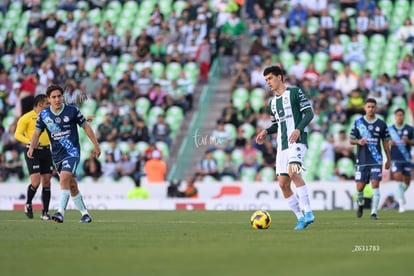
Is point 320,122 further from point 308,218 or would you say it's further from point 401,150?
point 308,218

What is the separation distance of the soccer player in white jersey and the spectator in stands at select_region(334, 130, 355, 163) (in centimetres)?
1315

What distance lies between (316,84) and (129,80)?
→ 6.18 meters

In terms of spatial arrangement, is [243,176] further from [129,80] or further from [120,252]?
[120,252]

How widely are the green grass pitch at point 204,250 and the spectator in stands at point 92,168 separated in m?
13.3

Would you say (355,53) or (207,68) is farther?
(207,68)

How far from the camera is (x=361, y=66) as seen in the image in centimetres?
3194

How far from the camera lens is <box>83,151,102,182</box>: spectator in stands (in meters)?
29.9

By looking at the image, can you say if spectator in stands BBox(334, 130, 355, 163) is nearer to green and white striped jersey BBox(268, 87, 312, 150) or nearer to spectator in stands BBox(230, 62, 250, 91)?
spectator in stands BBox(230, 62, 250, 91)

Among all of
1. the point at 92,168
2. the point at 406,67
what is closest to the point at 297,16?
the point at 406,67

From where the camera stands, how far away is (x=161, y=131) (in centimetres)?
3073

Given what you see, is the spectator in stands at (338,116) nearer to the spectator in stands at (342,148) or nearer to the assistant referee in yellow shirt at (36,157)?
the spectator in stands at (342,148)

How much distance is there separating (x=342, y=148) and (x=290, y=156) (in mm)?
13690

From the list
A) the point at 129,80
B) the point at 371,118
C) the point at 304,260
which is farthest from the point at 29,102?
the point at 304,260

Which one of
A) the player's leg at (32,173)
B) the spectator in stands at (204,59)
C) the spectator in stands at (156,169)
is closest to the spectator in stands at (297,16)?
the spectator in stands at (204,59)
